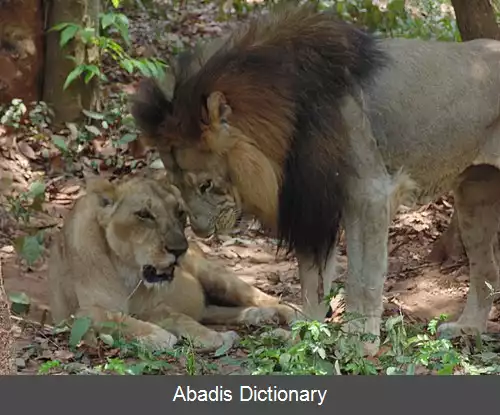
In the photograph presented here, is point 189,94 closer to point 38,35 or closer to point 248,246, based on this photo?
point 248,246

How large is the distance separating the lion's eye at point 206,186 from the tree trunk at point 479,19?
2.11m

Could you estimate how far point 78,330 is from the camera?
4.21 metres

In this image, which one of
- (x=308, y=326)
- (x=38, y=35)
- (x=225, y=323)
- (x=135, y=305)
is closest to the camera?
(x=308, y=326)

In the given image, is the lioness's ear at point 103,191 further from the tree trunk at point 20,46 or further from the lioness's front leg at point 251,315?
the tree trunk at point 20,46

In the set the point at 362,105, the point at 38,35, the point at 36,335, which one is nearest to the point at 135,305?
the point at 36,335

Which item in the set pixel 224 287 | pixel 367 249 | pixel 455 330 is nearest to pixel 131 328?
pixel 224 287

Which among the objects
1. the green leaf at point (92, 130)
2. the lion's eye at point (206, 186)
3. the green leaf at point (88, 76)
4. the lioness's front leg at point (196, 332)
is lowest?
the lioness's front leg at point (196, 332)

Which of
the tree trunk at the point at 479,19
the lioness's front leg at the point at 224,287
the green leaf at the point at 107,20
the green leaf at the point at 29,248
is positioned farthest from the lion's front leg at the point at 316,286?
the green leaf at the point at 107,20

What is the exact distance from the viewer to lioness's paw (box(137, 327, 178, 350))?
14.3ft

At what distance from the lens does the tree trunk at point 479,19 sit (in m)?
5.57

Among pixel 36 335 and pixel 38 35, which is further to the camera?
pixel 38 35

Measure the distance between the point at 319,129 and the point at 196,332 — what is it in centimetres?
118

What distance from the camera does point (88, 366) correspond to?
4.03m
